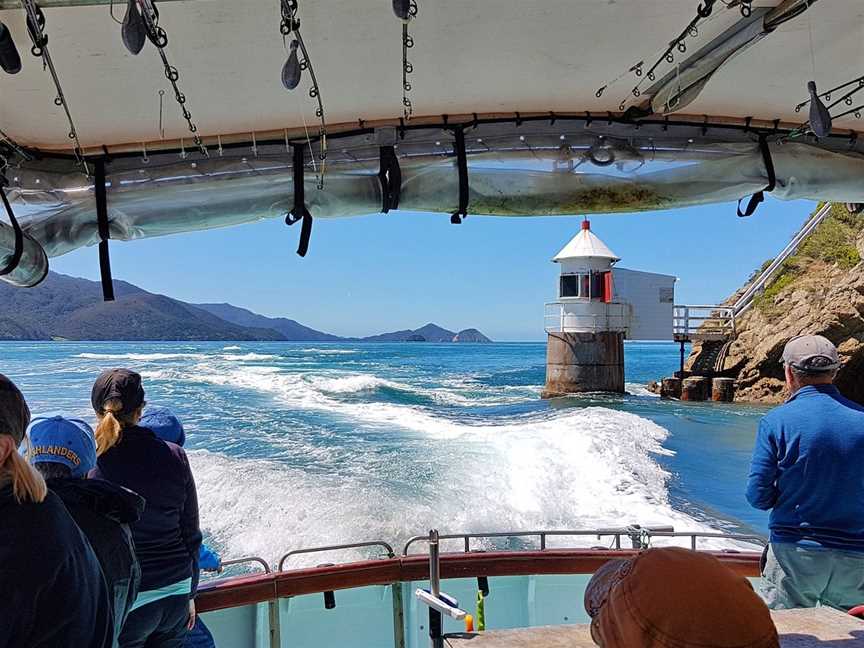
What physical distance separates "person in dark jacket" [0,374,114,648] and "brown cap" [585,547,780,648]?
34.3 inches

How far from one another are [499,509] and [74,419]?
826 cm

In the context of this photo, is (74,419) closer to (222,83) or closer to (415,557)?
(222,83)

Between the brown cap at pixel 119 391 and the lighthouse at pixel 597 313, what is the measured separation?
73.3 feet

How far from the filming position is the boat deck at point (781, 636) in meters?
1.47

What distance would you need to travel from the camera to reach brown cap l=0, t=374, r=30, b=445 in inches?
46.5

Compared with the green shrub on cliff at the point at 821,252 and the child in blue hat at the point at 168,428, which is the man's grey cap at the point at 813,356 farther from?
the green shrub on cliff at the point at 821,252

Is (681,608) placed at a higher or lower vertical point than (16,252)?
lower

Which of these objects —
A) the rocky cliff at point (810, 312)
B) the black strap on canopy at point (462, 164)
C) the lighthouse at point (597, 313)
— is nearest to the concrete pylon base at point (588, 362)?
the lighthouse at point (597, 313)

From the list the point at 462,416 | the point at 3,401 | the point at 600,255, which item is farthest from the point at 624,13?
the point at 600,255

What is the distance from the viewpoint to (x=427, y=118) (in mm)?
2420

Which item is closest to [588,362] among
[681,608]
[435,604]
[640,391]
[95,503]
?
[640,391]

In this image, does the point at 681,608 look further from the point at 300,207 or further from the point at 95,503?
the point at 300,207

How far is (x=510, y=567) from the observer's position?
3.27 m

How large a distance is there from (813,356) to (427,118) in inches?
61.6
